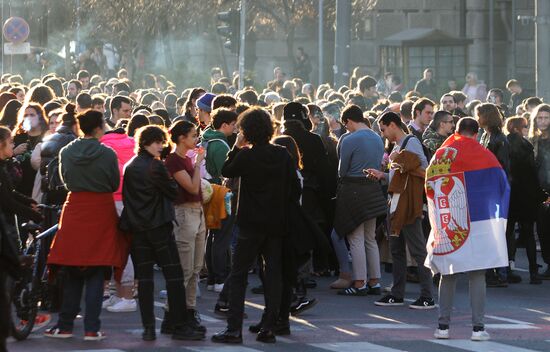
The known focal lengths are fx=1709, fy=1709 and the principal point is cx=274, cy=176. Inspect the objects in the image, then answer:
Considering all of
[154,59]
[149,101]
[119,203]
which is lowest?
[119,203]

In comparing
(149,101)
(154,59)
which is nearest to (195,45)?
(154,59)

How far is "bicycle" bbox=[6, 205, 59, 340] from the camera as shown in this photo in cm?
1267

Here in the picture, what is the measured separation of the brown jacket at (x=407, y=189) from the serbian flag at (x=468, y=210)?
1.93 meters

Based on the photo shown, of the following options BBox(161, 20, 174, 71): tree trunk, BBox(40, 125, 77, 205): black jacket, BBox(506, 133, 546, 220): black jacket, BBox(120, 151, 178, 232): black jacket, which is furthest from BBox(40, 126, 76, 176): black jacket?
BBox(161, 20, 174, 71): tree trunk

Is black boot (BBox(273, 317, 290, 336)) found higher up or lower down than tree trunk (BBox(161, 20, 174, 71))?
lower down

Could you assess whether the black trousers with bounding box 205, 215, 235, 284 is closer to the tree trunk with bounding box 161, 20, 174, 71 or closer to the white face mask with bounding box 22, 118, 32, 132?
the white face mask with bounding box 22, 118, 32, 132

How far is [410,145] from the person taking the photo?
1513 cm

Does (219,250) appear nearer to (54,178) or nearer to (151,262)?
(54,178)

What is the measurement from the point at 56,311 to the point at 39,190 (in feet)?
4.84

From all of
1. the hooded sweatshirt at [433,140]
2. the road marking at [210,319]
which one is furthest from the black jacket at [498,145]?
the road marking at [210,319]

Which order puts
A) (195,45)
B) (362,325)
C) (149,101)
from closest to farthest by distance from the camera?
(362,325) → (149,101) → (195,45)

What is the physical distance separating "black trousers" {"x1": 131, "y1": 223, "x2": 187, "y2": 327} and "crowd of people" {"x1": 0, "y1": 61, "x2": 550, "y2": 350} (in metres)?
0.01

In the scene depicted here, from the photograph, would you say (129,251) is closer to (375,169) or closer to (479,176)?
(479,176)

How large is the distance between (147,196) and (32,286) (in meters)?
1.21
